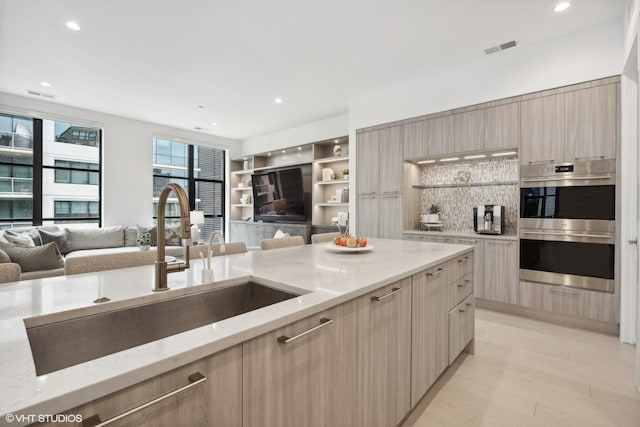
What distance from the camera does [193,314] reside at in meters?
1.18

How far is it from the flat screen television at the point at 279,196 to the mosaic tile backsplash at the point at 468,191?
2.42m

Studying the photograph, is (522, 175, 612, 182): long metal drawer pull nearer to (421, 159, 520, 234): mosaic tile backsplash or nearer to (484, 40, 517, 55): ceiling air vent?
(421, 159, 520, 234): mosaic tile backsplash

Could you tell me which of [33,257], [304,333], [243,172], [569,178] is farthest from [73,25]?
[569,178]

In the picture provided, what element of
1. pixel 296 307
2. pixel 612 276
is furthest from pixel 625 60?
pixel 296 307

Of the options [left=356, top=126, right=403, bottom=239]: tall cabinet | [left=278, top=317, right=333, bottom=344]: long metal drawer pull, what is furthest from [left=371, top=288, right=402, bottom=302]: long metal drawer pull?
[left=356, top=126, right=403, bottom=239]: tall cabinet

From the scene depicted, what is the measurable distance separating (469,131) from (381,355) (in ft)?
10.4

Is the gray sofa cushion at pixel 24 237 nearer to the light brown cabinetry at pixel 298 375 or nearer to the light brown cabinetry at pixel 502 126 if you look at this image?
the light brown cabinetry at pixel 298 375

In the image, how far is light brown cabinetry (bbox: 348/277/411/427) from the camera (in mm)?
1168

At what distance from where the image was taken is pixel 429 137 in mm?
3930

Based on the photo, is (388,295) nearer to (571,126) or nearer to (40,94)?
(571,126)

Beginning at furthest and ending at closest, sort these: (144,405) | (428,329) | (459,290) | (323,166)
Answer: (323,166)
(459,290)
(428,329)
(144,405)

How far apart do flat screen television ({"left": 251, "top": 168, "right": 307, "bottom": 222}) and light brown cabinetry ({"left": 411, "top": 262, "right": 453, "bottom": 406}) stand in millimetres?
4172

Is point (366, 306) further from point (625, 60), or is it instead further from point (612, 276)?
point (625, 60)

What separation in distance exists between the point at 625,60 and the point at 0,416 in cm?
408
